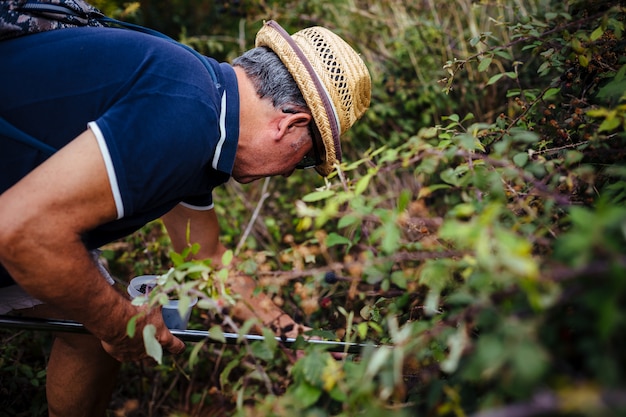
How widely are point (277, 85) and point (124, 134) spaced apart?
0.64 metres

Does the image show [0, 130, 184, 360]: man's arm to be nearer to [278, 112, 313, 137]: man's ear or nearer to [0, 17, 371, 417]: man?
[0, 17, 371, 417]: man

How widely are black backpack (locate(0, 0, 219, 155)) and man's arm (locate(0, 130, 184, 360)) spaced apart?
224 mm

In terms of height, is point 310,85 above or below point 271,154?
above

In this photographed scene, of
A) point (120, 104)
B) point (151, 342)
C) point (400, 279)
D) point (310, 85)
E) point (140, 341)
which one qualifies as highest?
point (120, 104)

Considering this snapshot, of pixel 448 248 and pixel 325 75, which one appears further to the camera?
pixel 325 75

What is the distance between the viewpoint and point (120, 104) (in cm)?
165

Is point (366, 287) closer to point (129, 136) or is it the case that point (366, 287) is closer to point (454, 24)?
point (129, 136)

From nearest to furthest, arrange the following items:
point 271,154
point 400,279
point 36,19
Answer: point 400,279 < point 36,19 < point 271,154

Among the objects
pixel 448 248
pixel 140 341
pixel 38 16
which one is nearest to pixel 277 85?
pixel 38 16

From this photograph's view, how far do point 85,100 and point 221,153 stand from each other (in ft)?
1.48

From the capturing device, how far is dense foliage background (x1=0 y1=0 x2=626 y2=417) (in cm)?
85

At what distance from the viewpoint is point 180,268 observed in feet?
4.58

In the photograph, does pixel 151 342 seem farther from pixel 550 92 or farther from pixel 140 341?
pixel 550 92

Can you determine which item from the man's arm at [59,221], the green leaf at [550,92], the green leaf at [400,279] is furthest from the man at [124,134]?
the green leaf at [550,92]
